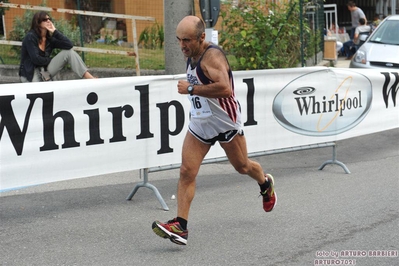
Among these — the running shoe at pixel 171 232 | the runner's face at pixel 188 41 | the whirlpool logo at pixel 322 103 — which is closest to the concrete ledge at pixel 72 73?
the whirlpool logo at pixel 322 103

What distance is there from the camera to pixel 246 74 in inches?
328

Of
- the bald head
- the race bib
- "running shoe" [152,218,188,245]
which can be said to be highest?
the bald head

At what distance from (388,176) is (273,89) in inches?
69.7

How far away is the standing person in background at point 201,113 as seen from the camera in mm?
5914

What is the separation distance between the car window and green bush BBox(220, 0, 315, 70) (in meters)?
2.36

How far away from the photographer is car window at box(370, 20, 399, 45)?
15.9 meters

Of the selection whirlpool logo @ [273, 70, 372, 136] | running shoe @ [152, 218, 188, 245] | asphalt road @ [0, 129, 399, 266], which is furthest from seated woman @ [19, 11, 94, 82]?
running shoe @ [152, 218, 188, 245]

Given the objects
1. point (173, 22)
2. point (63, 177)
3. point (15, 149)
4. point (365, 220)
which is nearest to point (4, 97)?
point (15, 149)

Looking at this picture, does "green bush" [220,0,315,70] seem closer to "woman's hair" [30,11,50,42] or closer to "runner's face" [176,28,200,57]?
"woman's hair" [30,11,50,42]

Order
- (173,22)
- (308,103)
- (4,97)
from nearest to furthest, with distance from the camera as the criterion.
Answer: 1. (4,97)
2. (308,103)
3. (173,22)

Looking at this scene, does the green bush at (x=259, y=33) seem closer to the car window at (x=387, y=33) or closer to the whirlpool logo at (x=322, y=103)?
the car window at (x=387, y=33)

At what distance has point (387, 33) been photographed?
16.1m

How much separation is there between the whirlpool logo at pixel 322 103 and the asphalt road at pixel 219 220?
0.60m

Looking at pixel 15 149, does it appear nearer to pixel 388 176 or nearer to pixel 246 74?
pixel 246 74
